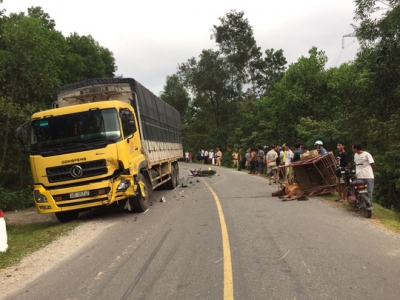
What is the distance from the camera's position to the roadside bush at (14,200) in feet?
40.9

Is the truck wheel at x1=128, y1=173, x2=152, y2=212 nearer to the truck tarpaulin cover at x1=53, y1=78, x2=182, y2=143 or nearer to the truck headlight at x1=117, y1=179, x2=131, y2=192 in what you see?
the truck headlight at x1=117, y1=179, x2=131, y2=192

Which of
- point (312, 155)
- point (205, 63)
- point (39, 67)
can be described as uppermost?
point (205, 63)

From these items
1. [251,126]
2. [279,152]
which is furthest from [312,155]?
[251,126]

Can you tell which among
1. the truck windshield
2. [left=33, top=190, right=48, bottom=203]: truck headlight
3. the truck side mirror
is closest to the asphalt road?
[left=33, top=190, right=48, bottom=203]: truck headlight

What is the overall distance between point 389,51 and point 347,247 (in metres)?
10.6

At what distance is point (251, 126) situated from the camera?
33.8 meters

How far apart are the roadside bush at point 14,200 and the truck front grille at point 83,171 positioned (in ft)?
19.6

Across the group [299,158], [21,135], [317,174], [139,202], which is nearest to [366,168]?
→ [317,174]

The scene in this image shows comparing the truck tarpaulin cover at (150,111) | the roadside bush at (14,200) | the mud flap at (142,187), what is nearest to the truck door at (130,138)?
the mud flap at (142,187)

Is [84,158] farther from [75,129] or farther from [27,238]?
[27,238]

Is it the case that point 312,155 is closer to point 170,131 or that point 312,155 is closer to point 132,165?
point 132,165

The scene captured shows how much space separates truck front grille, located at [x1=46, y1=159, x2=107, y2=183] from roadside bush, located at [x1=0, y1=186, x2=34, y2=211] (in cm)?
598

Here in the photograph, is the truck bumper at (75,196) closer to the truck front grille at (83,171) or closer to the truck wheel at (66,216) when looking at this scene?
the truck front grille at (83,171)

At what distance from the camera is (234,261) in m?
4.95
